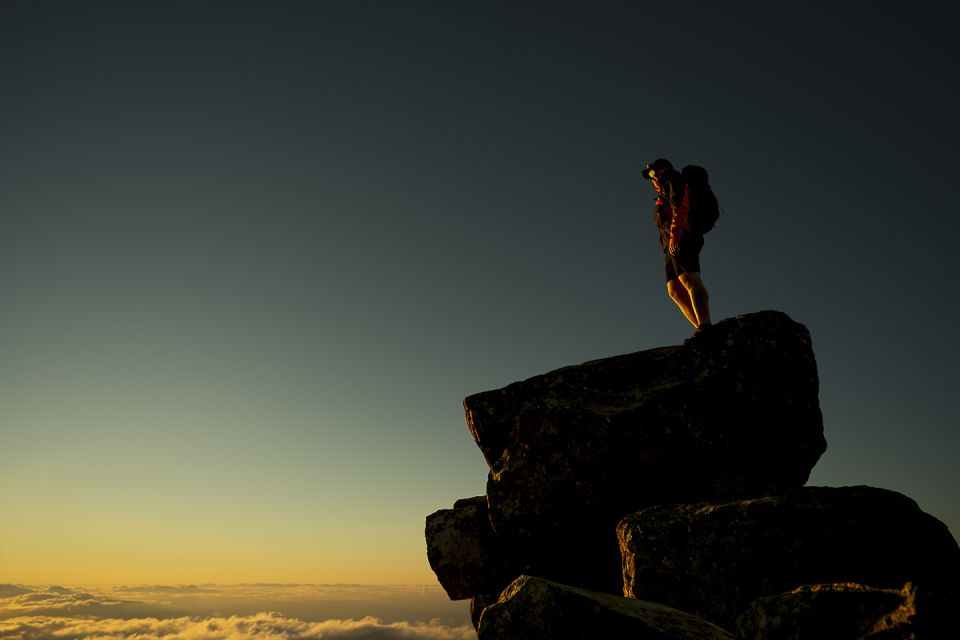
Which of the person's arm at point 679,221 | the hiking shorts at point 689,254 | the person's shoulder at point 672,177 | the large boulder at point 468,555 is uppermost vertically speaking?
the person's shoulder at point 672,177

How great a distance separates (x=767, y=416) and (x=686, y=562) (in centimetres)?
467

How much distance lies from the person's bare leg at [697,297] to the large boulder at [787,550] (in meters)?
5.36

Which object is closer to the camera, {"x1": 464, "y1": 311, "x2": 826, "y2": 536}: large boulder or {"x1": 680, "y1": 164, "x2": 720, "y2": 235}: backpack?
{"x1": 464, "y1": 311, "x2": 826, "y2": 536}: large boulder

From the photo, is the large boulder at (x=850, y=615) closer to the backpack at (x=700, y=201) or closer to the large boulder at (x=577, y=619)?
the large boulder at (x=577, y=619)

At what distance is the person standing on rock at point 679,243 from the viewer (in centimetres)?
1396

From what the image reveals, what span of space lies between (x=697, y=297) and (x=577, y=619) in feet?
30.2

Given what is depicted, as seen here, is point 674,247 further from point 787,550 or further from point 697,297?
point 787,550

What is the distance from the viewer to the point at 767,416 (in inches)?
478

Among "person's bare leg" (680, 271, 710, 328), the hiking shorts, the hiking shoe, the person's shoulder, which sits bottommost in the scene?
the hiking shoe

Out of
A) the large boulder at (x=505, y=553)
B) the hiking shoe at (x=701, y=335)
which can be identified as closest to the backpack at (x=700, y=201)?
the hiking shoe at (x=701, y=335)

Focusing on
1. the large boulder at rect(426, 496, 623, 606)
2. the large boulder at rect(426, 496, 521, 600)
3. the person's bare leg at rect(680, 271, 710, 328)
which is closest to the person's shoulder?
the person's bare leg at rect(680, 271, 710, 328)

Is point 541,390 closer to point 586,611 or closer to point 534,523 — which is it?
point 534,523

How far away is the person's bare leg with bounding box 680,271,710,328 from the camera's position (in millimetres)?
13719

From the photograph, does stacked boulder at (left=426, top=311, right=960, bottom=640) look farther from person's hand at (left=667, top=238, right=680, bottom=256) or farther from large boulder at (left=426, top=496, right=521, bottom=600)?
person's hand at (left=667, top=238, right=680, bottom=256)
